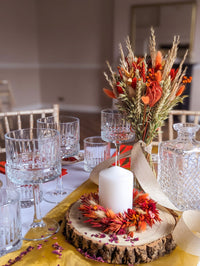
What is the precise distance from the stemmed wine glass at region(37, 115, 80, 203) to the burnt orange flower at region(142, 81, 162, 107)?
0.35 metres

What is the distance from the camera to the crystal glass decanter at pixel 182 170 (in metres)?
0.82

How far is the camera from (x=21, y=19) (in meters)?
5.86

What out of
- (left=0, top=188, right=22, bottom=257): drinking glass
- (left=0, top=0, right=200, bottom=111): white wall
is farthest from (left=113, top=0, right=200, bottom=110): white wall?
(left=0, top=188, right=22, bottom=257): drinking glass

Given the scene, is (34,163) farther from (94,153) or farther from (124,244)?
(94,153)

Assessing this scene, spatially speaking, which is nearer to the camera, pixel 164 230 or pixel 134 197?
pixel 164 230

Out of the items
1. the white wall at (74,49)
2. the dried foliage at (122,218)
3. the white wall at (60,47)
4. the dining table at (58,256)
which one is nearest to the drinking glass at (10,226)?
the dining table at (58,256)

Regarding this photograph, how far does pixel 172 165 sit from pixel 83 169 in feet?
1.59

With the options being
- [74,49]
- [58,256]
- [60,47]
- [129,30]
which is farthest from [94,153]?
[60,47]

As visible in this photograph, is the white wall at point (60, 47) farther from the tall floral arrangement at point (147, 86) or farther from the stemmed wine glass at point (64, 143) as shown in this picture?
the tall floral arrangement at point (147, 86)

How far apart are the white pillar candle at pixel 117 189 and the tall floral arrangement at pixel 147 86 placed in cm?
21

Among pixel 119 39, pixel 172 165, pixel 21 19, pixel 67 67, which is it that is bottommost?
pixel 172 165

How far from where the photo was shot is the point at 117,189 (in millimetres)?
718

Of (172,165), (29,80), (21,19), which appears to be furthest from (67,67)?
(172,165)

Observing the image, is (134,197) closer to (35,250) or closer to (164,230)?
(164,230)
